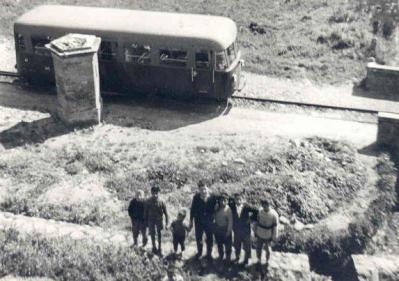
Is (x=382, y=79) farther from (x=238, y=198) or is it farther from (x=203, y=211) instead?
(x=203, y=211)

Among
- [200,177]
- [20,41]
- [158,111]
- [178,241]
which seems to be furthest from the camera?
[20,41]

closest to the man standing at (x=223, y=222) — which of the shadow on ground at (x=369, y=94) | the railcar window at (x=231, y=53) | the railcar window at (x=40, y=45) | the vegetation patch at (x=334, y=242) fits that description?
the vegetation patch at (x=334, y=242)

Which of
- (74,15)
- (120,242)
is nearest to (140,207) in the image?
(120,242)

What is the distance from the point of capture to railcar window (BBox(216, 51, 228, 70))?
60.1 feet

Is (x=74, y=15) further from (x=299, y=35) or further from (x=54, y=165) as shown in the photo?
(x=299, y=35)

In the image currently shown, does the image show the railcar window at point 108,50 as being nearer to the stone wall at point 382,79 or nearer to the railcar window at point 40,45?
the railcar window at point 40,45

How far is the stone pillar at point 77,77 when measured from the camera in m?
17.2

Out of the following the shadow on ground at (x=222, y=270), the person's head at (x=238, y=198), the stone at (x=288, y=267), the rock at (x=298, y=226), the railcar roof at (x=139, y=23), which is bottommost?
the rock at (x=298, y=226)

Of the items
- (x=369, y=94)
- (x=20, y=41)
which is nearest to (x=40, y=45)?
(x=20, y=41)

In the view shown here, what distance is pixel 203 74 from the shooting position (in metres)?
18.6

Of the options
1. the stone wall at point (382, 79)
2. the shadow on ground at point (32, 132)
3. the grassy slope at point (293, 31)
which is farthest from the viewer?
the grassy slope at point (293, 31)

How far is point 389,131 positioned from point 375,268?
5.69m

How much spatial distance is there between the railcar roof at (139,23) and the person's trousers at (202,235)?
310 inches

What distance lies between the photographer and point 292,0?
29219 millimetres
